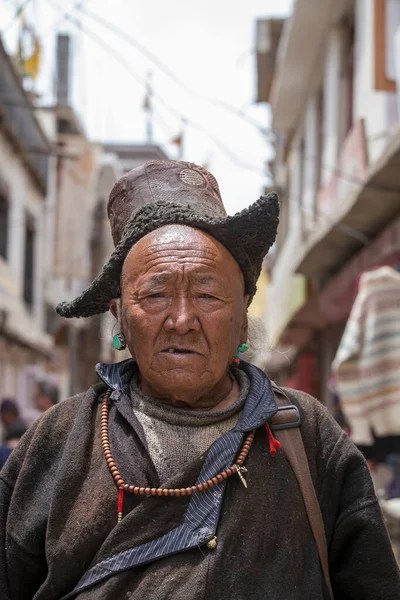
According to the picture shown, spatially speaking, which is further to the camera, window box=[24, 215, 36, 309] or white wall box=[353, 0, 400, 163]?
window box=[24, 215, 36, 309]

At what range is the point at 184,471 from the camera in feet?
6.11

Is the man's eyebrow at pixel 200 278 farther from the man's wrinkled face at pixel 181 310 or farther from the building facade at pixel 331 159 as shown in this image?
the building facade at pixel 331 159

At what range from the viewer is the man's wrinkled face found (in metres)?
1.89

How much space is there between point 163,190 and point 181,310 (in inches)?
14.0

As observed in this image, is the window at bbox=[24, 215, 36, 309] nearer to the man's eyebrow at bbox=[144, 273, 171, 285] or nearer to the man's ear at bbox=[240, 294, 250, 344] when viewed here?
the man's ear at bbox=[240, 294, 250, 344]

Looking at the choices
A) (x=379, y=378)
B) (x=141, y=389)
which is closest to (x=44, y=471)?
(x=141, y=389)

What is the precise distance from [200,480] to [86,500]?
0.26 meters

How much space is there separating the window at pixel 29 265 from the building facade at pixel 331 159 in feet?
19.1

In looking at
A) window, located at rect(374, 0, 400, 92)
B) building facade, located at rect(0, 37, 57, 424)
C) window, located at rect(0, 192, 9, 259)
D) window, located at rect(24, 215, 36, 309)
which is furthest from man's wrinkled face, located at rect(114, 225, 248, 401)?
window, located at rect(24, 215, 36, 309)

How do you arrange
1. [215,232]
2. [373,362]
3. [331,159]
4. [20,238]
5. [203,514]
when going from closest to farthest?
1. [203,514]
2. [215,232]
3. [373,362]
4. [331,159]
5. [20,238]

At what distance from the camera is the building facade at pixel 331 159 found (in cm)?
704

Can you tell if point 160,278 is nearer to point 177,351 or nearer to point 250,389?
point 177,351

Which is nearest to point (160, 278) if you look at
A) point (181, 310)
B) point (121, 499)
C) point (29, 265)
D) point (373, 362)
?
point (181, 310)

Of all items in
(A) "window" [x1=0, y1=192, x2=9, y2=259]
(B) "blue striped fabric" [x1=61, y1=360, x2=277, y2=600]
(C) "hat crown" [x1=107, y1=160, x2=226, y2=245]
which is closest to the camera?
(B) "blue striped fabric" [x1=61, y1=360, x2=277, y2=600]
